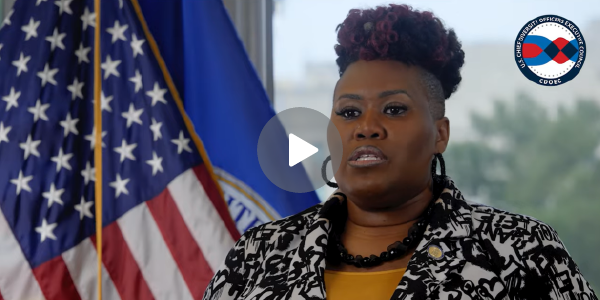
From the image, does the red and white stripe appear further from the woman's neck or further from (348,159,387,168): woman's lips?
(348,159,387,168): woman's lips

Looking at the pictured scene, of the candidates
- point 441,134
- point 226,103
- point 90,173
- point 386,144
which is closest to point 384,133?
point 386,144

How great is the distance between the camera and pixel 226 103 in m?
2.06

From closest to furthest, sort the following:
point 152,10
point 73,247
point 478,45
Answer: point 73,247, point 152,10, point 478,45

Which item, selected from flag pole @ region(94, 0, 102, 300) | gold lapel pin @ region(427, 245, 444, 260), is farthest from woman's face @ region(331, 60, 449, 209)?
flag pole @ region(94, 0, 102, 300)

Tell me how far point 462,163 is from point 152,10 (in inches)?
44.5

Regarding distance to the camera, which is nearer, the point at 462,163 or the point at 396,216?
the point at 396,216

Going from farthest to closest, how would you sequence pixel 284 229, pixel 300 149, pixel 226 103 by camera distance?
pixel 226 103 → pixel 300 149 → pixel 284 229

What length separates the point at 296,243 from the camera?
1391mm

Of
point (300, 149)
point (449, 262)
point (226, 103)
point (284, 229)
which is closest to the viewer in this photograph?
point (449, 262)

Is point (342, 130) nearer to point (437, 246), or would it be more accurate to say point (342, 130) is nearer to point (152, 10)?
point (437, 246)

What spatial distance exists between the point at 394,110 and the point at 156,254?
0.91m

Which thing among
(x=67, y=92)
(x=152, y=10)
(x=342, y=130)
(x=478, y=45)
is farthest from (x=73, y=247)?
(x=478, y=45)
